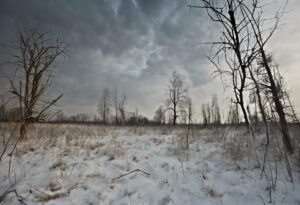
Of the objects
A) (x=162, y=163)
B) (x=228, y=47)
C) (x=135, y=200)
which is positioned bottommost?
(x=135, y=200)

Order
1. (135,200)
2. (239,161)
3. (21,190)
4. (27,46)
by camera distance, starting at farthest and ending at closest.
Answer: (27,46) < (239,161) < (21,190) < (135,200)

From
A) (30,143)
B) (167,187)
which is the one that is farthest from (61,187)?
(30,143)

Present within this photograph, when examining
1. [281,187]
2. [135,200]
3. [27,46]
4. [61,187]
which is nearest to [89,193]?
[61,187]

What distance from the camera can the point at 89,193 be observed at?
4160 millimetres

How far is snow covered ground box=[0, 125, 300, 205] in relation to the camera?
3955 mm

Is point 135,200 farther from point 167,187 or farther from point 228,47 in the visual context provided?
point 228,47

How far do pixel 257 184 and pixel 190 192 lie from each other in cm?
135

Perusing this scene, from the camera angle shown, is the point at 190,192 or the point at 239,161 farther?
the point at 239,161

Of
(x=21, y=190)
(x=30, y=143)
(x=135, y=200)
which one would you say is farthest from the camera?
(x=30, y=143)

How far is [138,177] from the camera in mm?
4797

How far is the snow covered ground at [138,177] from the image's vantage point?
156 inches

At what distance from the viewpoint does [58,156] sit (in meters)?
5.81

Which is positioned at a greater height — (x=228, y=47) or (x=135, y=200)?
(x=228, y=47)

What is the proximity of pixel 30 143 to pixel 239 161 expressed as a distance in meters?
6.40
